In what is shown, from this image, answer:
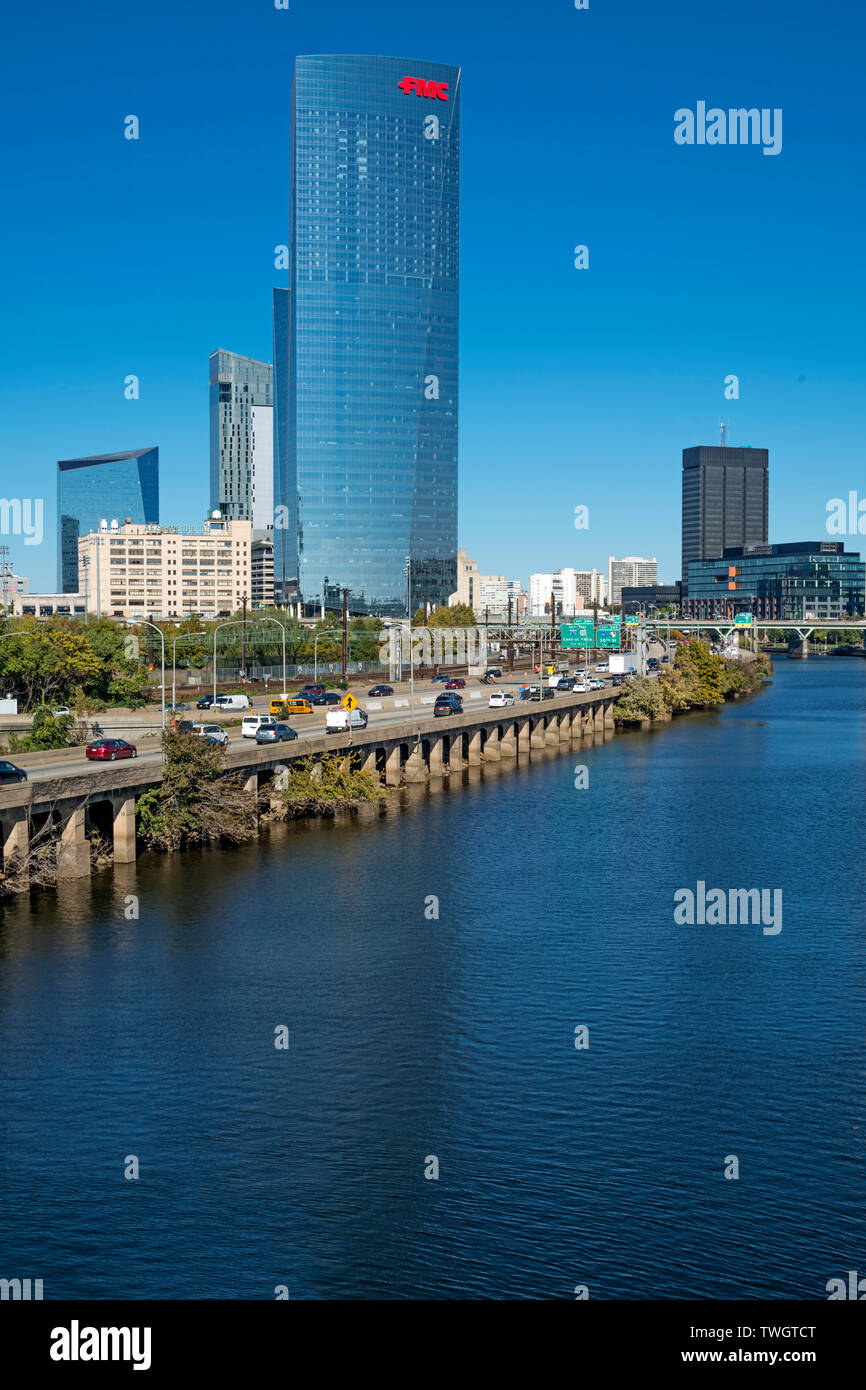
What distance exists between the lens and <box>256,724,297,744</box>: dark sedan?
66.5 meters

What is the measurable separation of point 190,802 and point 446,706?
35.5 m

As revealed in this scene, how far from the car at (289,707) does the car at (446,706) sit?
829 centimetres

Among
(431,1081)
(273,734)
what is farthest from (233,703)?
(431,1081)

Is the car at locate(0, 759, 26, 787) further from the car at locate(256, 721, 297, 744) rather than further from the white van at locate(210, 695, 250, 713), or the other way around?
the white van at locate(210, 695, 250, 713)

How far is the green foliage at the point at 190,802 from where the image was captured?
176 ft

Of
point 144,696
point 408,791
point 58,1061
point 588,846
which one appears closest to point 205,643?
point 144,696

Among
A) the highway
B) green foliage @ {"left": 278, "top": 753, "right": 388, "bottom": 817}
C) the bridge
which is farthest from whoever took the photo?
green foliage @ {"left": 278, "top": 753, "right": 388, "bottom": 817}

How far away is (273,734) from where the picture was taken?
219 feet

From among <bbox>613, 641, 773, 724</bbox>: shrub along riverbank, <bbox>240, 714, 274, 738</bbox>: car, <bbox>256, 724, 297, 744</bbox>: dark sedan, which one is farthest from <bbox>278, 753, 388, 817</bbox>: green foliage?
<bbox>613, 641, 773, 724</bbox>: shrub along riverbank

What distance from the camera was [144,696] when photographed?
9950 centimetres

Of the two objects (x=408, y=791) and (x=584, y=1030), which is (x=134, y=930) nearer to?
(x=584, y=1030)

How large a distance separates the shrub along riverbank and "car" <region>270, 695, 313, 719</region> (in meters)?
37.3

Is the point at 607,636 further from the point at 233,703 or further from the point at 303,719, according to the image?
the point at 303,719
